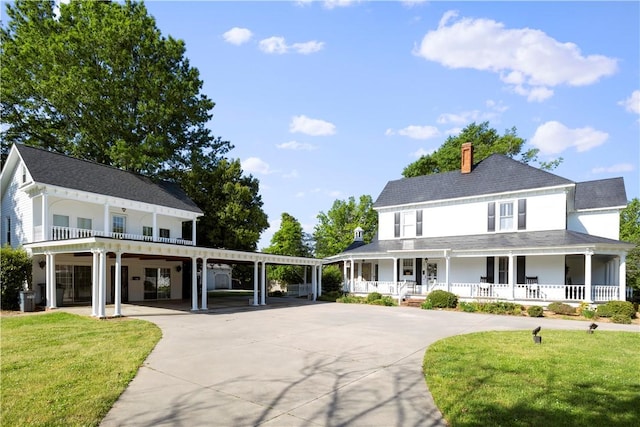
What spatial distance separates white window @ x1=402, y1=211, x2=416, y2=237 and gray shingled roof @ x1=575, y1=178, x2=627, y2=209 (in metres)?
10.9

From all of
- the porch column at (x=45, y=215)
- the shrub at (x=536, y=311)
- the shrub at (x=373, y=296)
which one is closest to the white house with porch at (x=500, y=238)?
the shrub at (x=373, y=296)

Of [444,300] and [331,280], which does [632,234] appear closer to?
[444,300]

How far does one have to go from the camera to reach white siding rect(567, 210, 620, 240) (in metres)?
24.3

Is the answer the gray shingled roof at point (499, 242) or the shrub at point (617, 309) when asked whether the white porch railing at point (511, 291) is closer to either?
the shrub at point (617, 309)

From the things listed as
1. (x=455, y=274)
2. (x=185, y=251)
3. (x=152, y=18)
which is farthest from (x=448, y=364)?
(x=152, y=18)

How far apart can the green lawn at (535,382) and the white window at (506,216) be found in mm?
13748

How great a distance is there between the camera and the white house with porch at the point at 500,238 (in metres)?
20.5

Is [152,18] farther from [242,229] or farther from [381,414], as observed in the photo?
[381,414]

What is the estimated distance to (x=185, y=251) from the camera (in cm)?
1753

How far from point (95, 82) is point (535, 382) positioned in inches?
1321

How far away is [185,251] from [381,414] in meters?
14.1

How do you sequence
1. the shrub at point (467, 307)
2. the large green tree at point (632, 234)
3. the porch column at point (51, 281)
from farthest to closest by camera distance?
1. the large green tree at point (632, 234)
2. the shrub at point (467, 307)
3. the porch column at point (51, 281)

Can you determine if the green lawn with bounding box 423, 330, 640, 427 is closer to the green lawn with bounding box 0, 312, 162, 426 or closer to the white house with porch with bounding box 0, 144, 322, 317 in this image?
the green lawn with bounding box 0, 312, 162, 426

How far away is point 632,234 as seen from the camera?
40.1 m
